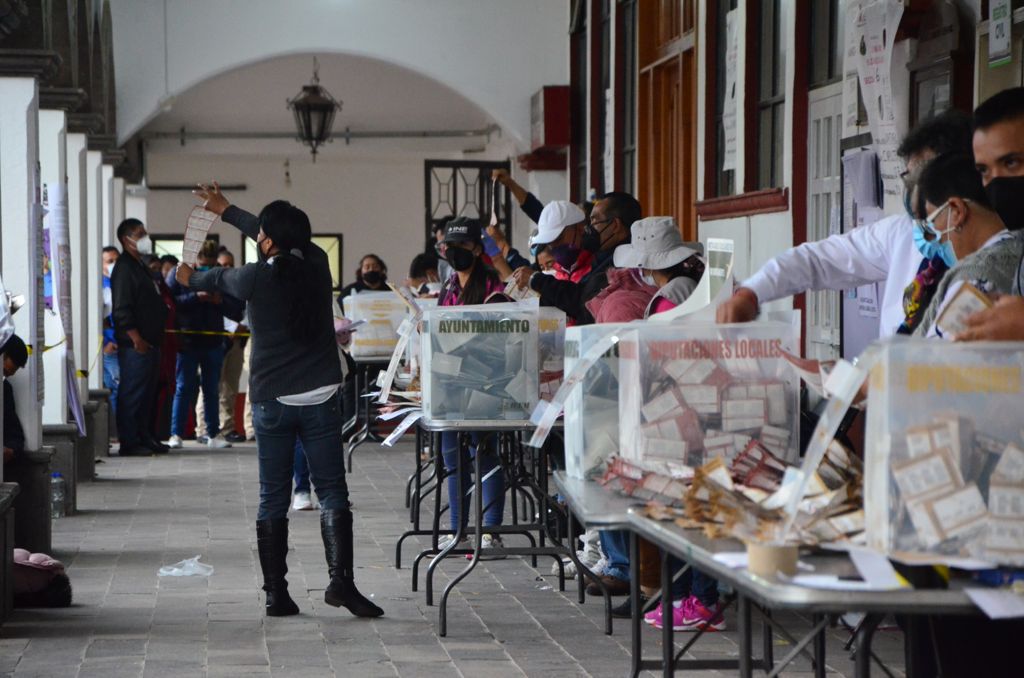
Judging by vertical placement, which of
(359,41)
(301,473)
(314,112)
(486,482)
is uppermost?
(359,41)

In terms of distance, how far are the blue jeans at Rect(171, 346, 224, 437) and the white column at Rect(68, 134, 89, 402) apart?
2.04 meters

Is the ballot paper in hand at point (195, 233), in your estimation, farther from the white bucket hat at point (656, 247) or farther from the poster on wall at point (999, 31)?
the poster on wall at point (999, 31)

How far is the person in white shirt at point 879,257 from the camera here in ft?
13.3

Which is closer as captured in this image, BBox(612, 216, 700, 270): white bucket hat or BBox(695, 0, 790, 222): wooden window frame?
BBox(612, 216, 700, 270): white bucket hat

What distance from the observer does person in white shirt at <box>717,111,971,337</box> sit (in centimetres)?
406

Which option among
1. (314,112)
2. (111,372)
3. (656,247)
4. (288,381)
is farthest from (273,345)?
(314,112)

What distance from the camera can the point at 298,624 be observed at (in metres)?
Result: 5.89

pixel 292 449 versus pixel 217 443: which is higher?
pixel 292 449

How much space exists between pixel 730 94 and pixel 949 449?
7.03m

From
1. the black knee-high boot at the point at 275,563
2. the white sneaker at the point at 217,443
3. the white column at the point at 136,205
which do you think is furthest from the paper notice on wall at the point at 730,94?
the white column at the point at 136,205

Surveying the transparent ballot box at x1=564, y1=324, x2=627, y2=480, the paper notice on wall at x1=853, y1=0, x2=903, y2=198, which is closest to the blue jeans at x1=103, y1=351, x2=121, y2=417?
the paper notice on wall at x1=853, y1=0, x2=903, y2=198

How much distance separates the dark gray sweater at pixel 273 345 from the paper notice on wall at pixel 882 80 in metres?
2.33

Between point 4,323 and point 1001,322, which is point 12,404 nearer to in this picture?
point 4,323

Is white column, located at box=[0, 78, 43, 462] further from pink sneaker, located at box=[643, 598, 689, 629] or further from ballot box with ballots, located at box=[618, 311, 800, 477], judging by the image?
ballot box with ballots, located at box=[618, 311, 800, 477]
